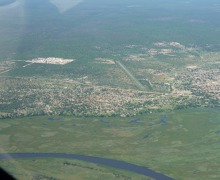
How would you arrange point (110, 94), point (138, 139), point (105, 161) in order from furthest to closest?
point (110, 94), point (138, 139), point (105, 161)

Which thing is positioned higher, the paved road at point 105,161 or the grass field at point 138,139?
the paved road at point 105,161

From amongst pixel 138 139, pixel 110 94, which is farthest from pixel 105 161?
pixel 110 94

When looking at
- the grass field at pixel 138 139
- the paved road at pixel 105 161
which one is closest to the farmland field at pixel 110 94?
the grass field at pixel 138 139

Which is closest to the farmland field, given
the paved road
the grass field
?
the grass field

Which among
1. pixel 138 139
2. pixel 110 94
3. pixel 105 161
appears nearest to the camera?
pixel 105 161

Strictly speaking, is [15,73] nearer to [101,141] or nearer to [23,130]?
[23,130]

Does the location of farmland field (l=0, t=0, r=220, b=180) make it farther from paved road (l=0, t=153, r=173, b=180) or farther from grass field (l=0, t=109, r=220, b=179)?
paved road (l=0, t=153, r=173, b=180)

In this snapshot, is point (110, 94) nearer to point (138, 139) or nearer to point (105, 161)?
point (138, 139)

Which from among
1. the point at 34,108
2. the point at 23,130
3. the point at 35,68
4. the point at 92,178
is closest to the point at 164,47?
the point at 35,68

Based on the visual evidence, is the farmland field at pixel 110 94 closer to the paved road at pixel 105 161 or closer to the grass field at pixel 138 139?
the grass field at pixel 138 139

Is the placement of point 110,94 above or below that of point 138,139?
below

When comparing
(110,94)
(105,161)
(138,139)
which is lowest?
(110,94)
